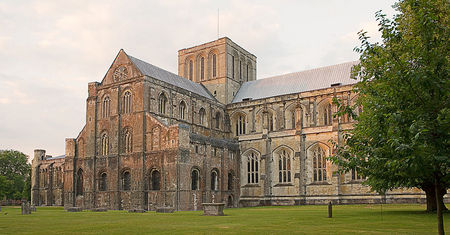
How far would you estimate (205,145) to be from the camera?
48.6 meters

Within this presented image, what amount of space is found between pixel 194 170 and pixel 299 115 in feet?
48.5

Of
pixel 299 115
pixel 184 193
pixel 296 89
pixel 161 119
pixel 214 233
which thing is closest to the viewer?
pixel 214 233

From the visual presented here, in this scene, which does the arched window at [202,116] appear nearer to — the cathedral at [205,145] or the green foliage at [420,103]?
the cathedral at [205,145]

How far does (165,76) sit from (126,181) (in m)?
14.3

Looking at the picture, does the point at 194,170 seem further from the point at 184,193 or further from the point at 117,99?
the point at 117,99

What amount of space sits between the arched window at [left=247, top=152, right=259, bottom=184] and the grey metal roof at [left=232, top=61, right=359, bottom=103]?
891 cm

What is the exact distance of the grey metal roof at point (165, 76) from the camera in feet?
166

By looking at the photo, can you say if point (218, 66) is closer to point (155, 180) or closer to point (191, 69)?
point (191, 69)

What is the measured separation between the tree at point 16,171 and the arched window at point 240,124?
51262 millimetres

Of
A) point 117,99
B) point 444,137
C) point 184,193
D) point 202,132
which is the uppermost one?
point 117,99

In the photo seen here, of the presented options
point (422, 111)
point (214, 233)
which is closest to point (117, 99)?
A: point (214, 233)

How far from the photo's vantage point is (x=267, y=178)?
53938 mm

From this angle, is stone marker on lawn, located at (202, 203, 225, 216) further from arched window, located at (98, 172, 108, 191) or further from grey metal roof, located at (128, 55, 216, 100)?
grey metal roof, located at (128, 55, 216, 100)

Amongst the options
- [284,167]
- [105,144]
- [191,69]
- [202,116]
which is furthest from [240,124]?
[105,144]
